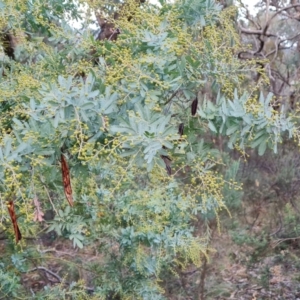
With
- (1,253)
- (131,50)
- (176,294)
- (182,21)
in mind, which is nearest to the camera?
(131,50)

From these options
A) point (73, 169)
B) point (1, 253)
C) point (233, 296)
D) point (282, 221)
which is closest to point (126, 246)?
point (1, 253)

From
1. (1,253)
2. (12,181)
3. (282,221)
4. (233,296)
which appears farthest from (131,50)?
(282,221)

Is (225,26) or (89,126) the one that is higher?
(225,26)

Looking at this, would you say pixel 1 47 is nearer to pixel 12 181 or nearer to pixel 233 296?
pixel 12 181

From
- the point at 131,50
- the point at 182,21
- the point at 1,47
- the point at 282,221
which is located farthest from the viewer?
the point at 282,221

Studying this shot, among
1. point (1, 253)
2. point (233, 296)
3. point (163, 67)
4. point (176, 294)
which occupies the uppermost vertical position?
point (163, 67)

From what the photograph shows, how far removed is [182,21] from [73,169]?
0.58 metres

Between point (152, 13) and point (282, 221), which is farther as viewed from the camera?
point (282, 221)

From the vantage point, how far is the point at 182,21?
134cm

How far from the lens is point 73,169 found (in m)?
1.19

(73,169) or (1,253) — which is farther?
(1,253)

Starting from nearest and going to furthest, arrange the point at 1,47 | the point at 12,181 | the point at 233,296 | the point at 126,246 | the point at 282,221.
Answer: the point at 12,181 < the point at 1,47 < the point at 126,246 < the point at 233,296 < the point at 282,221

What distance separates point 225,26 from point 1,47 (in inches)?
41.3

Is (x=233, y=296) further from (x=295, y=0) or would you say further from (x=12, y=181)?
(x=12, y=181)
